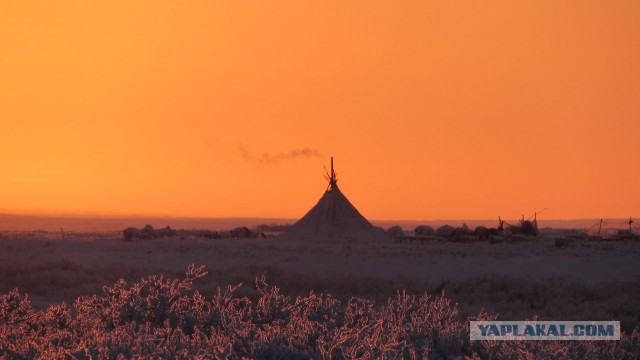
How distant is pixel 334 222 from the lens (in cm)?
4628

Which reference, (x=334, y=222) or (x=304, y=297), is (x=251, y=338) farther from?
(x=334, y=222)

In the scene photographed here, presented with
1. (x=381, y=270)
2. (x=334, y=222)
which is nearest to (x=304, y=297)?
(x=381, y=270)

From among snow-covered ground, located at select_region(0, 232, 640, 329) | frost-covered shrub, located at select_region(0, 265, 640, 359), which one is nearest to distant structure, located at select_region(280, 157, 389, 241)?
snow-covered ground, located at select_region(0, 232, 640, 329)

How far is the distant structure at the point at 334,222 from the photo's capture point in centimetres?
4581

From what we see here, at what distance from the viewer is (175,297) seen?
42.1ft

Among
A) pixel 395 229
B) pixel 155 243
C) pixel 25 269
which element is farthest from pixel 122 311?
pixel 395 229

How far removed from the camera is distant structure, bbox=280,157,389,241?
45.8 metres

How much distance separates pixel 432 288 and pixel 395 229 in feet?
103

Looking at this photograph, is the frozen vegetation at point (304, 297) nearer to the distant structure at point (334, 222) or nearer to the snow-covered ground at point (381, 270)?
the snow-covered ground at point (381, 270)

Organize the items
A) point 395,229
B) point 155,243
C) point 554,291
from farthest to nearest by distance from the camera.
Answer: point 395,229
point 155,243
point 554,291

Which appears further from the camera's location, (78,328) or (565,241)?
(565,241)

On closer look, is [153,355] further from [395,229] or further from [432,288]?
[395,229]

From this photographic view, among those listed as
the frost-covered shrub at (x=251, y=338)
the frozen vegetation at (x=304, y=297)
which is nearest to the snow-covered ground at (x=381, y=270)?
the frozen vegetation at (x=304, y=297)

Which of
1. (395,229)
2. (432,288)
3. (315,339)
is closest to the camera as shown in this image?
(315,339)
